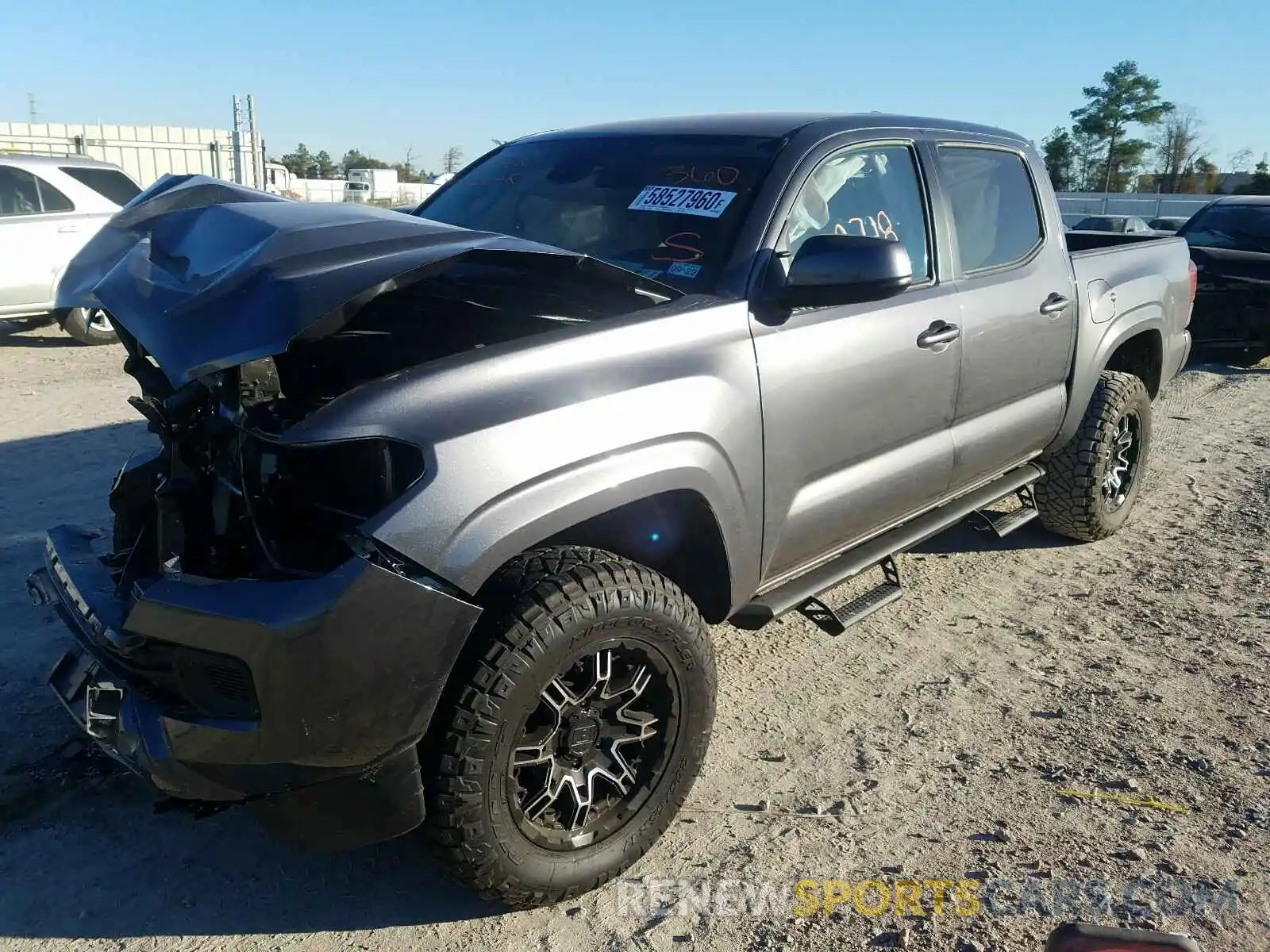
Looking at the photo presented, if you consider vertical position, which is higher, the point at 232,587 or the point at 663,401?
the point at 663,401

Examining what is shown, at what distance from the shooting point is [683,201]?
3.27 meters

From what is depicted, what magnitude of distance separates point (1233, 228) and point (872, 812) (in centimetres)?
1005

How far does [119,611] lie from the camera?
248 centimetres

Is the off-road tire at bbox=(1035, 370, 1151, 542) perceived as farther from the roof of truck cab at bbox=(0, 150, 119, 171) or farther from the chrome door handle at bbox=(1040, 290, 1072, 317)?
the roof of truck cab at bbox=(0, 150, 119, 171)

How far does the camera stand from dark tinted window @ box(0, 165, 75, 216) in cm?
977

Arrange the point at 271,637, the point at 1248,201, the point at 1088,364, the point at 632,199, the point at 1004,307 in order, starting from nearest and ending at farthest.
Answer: the point at 271,637 → the point at 632,199 → the point at 1004,307 → the point at 1088,364 → the point at 1248,201

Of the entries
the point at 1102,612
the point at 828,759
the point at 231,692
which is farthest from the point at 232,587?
the point at 1102,612

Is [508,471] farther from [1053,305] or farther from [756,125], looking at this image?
[1053,305]

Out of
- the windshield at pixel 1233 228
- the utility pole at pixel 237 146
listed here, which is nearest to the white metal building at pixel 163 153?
the utility pole at pixel 237 146

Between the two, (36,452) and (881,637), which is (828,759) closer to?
(881,637)

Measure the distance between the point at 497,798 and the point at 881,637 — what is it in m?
2.23

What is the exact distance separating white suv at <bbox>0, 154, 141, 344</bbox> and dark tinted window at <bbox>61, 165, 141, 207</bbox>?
1 cm

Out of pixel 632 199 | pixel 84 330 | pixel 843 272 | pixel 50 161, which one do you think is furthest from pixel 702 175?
pixel 50 161

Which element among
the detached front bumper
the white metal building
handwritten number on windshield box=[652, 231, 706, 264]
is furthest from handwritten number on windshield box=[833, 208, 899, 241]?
the white metal building
